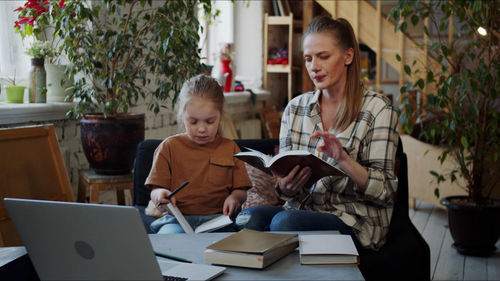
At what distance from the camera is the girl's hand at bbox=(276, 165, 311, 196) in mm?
1857

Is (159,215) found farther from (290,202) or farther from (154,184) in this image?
(290,202)

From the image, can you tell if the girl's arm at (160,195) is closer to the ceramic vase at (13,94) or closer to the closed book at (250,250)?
the closed book at (250,250)

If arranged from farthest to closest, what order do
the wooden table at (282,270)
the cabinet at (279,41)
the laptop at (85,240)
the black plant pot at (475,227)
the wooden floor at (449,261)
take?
1. the cabinet at (279,41)
2. the black plant pot at (475,227)
3. the wooden floor at (449,261)
4. the wooden table at (282,270)
5. the laptop at (85,240)

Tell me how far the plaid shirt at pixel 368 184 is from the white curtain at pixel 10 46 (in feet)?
5.80

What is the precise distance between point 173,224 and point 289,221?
41 cm

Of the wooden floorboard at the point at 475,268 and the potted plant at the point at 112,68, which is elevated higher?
the potted plant at the point at 112,68

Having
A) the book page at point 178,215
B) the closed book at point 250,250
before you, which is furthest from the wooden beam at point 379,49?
the closed book at point 250,250

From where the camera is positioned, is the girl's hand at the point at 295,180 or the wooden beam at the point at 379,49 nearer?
the girl's hand at the point at 295,180

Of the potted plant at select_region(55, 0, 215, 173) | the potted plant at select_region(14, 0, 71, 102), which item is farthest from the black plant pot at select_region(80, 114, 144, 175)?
the potted plant at select_region(14, 0, 71, 102)

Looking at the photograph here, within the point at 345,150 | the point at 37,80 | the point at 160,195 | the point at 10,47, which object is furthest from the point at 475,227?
the point at 10,47

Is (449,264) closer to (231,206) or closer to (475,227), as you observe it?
(475,227)

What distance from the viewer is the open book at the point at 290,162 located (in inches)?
66.3

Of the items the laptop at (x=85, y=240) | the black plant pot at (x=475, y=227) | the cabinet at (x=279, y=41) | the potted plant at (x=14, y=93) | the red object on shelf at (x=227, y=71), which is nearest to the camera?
the laptop at (x=85, y=240)

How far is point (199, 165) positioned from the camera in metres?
2.12
